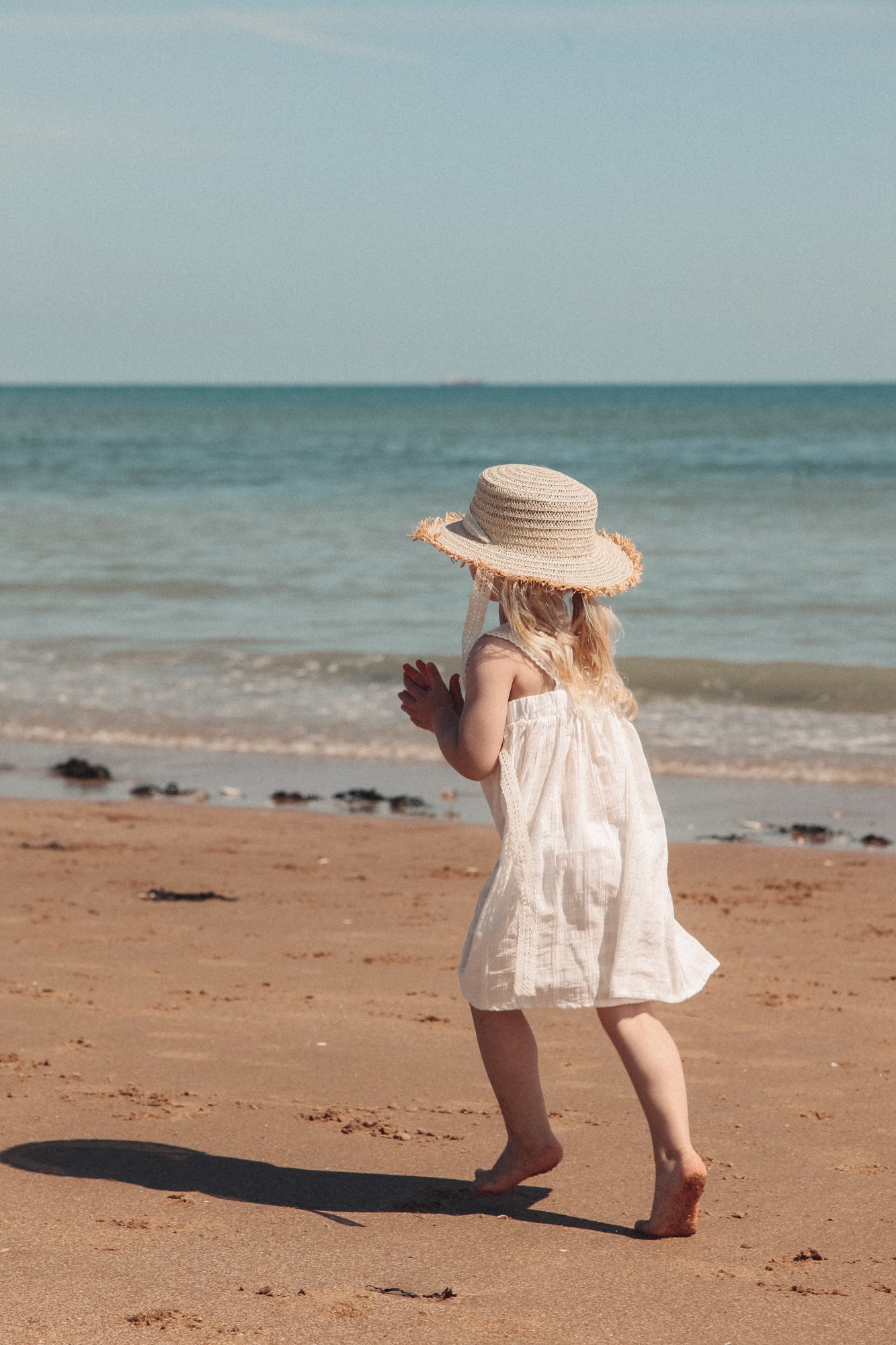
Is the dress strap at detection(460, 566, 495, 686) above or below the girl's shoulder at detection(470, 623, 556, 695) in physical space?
above

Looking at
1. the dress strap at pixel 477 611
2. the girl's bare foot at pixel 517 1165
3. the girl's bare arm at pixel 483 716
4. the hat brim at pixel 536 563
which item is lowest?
the girl's bare foot at pixel 517 1165

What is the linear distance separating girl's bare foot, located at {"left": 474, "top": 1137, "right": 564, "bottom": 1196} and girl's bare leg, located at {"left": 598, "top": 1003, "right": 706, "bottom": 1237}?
9.1 inches

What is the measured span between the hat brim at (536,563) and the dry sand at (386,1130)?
52.5 inches

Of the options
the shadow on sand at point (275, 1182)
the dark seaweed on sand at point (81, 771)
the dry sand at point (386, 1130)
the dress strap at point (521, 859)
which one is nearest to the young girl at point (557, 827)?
the dress strap at point (521, 859)

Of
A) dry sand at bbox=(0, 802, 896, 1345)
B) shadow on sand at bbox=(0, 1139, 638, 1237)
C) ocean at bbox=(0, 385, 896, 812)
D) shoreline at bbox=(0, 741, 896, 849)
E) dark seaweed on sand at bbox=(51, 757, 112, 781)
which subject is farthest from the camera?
ocean at bbox=(0, 385, 896, 812)

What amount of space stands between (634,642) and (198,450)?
124ft

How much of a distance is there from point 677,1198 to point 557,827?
2.52ft

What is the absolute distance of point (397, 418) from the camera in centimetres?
7938

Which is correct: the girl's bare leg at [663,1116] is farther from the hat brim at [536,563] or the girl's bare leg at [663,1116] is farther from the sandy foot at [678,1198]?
the hat brim at [536,563]

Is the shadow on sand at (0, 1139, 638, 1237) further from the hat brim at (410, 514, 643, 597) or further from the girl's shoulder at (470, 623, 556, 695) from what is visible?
the hat brim at (410, 514, 643, 597)

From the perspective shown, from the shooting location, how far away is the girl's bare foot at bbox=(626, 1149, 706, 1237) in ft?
9.37

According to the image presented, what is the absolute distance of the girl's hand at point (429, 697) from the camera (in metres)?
3.03

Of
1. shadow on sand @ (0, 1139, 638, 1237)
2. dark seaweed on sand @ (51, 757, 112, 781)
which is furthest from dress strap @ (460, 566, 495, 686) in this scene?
dark seaweed on sand @ (51, 757, 112, 781)

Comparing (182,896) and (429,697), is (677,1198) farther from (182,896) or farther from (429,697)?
(182,896)
